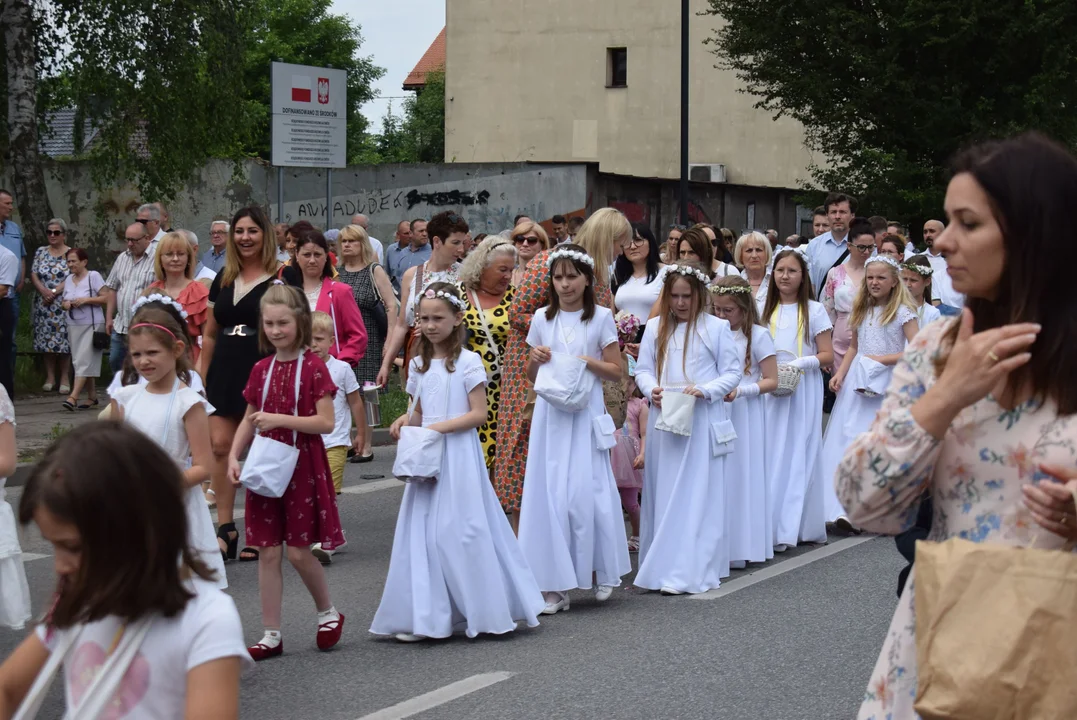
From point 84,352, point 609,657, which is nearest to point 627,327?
point 609,657

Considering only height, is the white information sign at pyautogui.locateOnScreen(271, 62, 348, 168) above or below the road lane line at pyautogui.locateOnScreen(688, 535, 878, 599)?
above

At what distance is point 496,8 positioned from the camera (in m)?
48.8

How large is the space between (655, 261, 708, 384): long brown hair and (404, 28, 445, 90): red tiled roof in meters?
75.0

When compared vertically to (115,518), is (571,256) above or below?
above

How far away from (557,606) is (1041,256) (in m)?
5.35

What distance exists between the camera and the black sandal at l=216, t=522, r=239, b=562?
8836 mm

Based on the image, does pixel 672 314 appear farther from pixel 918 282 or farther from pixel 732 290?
pixel 918 282

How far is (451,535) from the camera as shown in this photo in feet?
23.3

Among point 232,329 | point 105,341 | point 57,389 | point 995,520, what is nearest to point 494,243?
point 232,329

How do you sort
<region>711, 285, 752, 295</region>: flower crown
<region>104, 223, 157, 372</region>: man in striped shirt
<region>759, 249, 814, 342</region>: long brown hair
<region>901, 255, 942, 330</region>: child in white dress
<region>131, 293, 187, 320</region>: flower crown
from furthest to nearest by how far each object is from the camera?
<region>104, 223, 157, 372</region>: man in striped shirt < <region>901, 255, 942, 330</region>: child in white dress < <region>759, 249, 814, 342</region>: long brown hair < <region>711, 285, 752, 295</region>: flower crown < <region>131, 293, 187, 320</region>: flower crown

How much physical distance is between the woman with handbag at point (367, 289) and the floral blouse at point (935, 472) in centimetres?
971

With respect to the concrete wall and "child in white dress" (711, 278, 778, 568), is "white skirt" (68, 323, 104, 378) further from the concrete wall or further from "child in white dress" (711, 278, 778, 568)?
the concrete wall

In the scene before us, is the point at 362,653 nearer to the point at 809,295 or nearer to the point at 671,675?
the point at 671,675

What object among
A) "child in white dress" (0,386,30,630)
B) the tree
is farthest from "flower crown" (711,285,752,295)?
the tree
